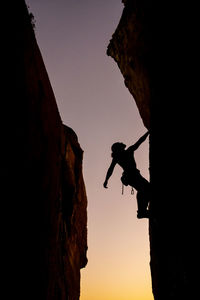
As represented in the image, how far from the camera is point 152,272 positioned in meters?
6.68

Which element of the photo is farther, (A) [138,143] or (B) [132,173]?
(A) [138,143]

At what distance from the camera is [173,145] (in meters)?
5.71

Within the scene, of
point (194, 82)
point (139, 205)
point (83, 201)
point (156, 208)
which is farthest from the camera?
point (83, 201)

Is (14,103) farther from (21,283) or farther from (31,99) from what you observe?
(21,283)

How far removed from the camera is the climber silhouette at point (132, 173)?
709 cm

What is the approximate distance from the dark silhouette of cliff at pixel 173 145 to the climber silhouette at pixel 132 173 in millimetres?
306

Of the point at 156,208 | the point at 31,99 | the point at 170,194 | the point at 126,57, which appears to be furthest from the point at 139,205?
the point at 126,57

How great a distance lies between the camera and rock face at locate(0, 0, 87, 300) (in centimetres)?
553

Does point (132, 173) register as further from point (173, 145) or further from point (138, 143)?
point (173, 145)

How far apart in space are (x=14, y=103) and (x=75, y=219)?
11.1m

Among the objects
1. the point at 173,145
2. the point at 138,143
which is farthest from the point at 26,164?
the point at 173,145

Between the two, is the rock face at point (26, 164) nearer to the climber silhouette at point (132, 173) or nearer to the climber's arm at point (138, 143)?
the climber silhouette at point (132, 173)

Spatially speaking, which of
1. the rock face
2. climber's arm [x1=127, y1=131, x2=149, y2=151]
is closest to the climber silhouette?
climber's arm [x1=127, y1=131, x2=149, y2=151]

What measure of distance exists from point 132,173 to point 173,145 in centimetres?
188
